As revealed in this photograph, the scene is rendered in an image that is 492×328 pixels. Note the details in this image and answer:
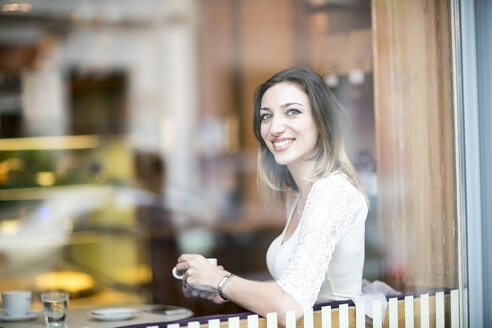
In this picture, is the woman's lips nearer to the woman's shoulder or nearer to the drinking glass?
the woman's shoulder

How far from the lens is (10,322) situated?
9.18 feet

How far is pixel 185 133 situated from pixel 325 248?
7.20 meters

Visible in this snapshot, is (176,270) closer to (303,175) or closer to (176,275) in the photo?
(176,275)

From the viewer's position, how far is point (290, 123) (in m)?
2.58

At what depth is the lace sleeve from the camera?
2.37 metres

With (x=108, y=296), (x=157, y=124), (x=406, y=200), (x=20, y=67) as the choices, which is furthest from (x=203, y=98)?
(x=406, y=200)

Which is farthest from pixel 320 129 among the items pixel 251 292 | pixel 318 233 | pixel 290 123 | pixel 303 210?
pixel 251 292

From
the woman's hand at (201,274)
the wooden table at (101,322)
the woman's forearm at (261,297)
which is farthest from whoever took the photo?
the wooden table at (101,322)

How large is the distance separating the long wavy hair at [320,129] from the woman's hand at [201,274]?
397 millimetres

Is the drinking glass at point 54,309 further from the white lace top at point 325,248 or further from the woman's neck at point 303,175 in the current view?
the woman's neck at point 303,175

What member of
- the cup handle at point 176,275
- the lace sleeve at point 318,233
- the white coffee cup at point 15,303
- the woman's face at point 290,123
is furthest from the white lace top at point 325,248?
the white coffee cup at point 15,303

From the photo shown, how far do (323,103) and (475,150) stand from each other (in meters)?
0.57

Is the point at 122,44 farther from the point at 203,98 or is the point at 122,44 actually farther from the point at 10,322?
the point at 10,322

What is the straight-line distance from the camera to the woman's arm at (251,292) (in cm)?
237
